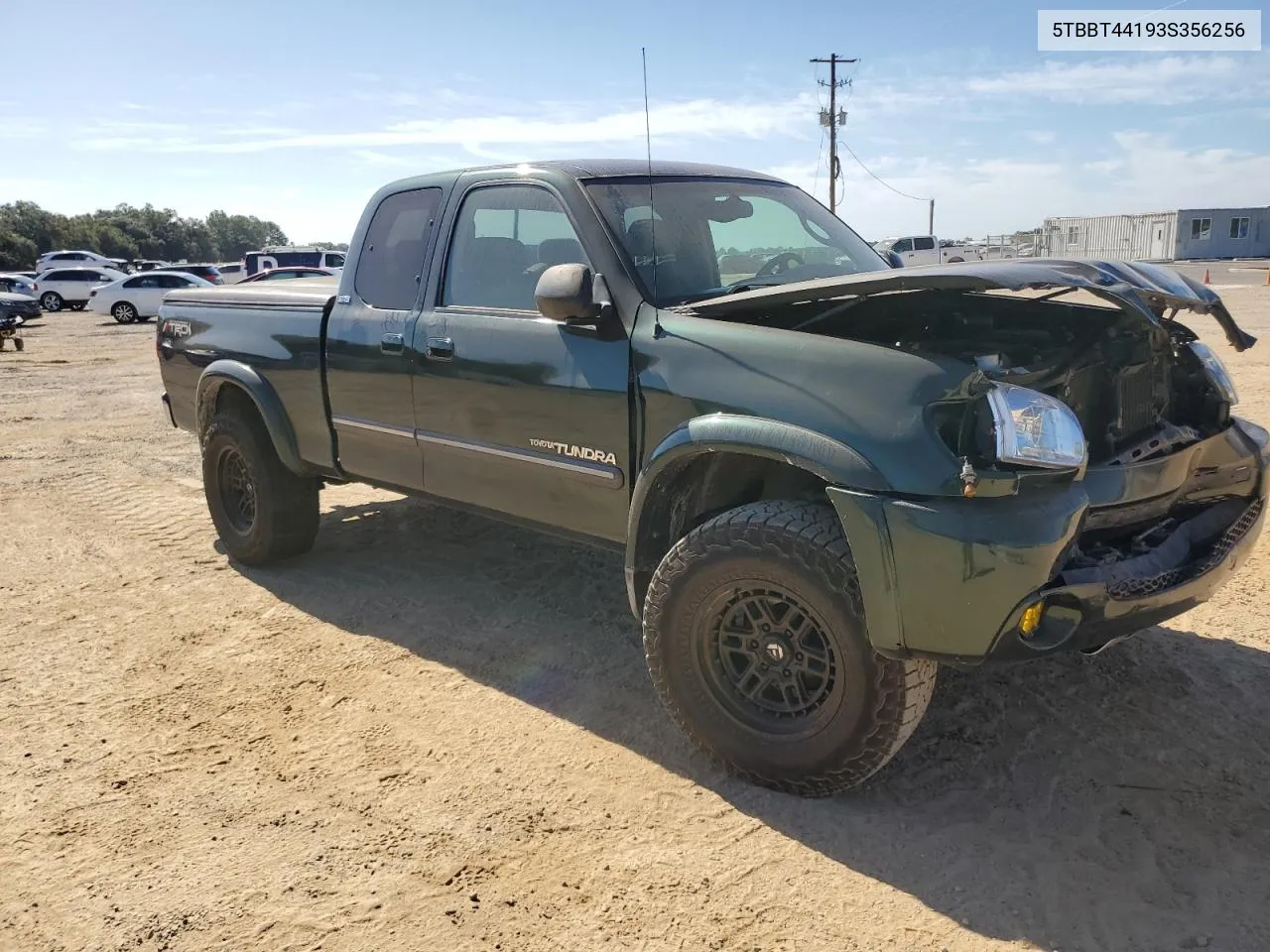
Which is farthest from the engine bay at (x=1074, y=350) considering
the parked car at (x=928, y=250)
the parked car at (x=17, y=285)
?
the parked car at (x=17, y=285)

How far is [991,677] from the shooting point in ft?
12.3

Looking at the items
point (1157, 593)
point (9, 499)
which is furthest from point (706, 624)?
point (9, 499)

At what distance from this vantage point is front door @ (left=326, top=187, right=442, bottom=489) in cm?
423

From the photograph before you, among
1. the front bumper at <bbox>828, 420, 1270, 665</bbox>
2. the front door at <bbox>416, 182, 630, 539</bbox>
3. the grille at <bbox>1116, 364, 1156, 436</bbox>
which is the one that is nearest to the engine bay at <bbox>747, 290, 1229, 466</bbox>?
the grille at <bbox>1116, 364, 1156, 436</bbox>

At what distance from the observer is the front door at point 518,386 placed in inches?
136

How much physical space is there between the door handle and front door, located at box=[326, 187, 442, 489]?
5.4 inches

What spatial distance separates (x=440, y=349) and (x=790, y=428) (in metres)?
1.76

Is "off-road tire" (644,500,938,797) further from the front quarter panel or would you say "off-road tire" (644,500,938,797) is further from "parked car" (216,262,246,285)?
"parked car" (216,262,246,285)

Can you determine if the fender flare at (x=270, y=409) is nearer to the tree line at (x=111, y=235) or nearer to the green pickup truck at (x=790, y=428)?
the green pickup truck at (x=790, y=428)

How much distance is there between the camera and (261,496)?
5.13 m

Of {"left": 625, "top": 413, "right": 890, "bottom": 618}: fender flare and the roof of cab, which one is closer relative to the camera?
{"left": 625, "top": 413, "right": 890, "bottom": 618}: fender flare

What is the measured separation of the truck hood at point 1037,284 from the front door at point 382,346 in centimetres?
172

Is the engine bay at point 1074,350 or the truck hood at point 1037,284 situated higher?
the truck hood at point 1037,284

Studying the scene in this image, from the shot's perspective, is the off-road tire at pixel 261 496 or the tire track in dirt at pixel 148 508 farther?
the tire track in dirt at pixel 148 508
